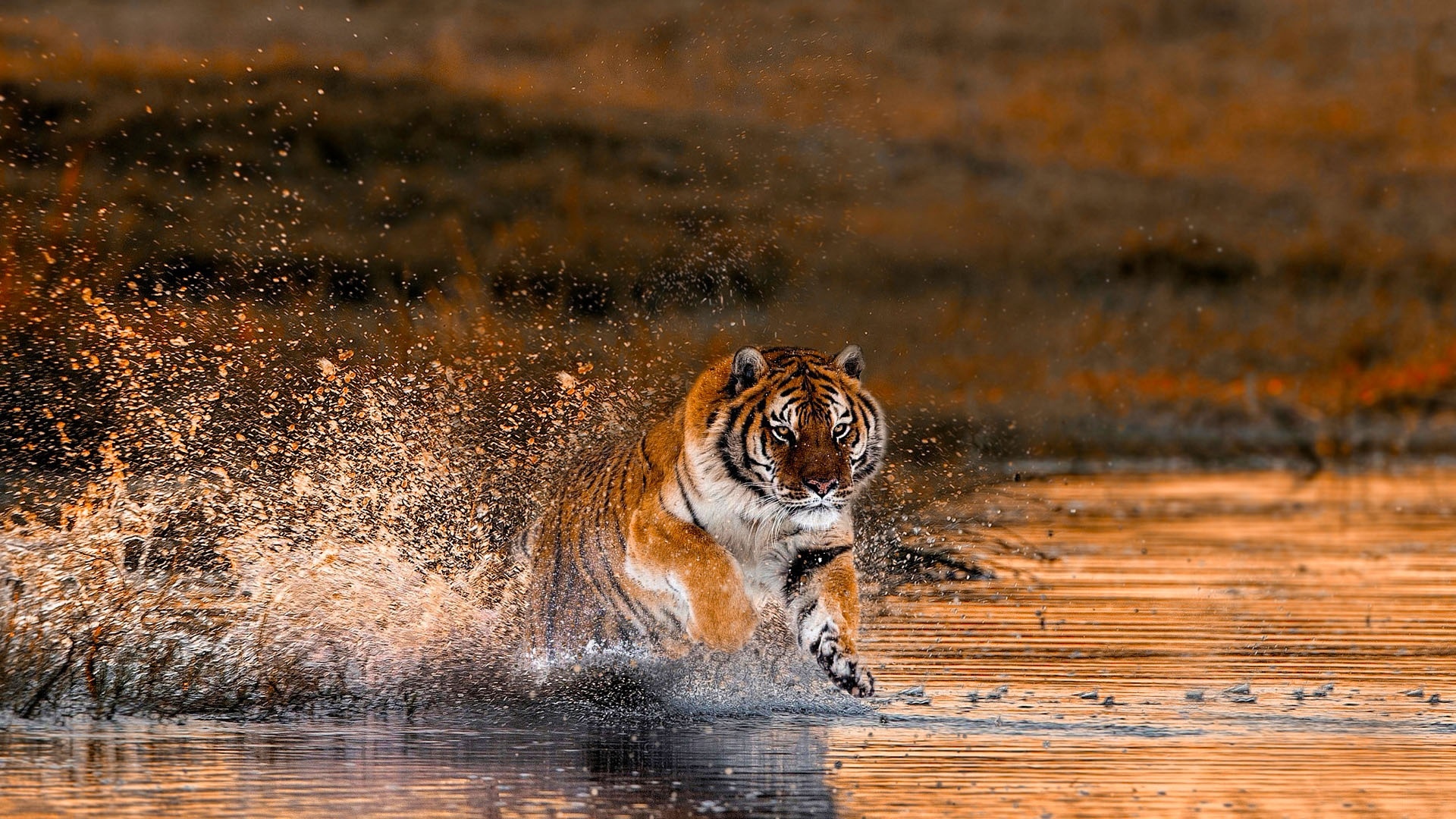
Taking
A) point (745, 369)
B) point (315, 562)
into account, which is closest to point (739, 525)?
point (745, 369)

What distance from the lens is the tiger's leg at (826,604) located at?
8250mm

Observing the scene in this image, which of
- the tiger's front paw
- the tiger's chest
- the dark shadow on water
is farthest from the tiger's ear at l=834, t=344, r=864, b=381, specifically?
the dark shadow on water

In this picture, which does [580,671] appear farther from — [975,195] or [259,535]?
[975,195]

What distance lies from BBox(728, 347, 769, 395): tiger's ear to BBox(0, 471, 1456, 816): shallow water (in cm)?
112

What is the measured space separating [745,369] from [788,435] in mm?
289

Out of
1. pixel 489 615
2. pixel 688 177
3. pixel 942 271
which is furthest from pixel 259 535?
pixel 688 177

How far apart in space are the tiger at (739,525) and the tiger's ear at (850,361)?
0.01 metres

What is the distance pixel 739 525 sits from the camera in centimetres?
831

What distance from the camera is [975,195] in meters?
26.7

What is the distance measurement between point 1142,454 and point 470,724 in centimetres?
1392

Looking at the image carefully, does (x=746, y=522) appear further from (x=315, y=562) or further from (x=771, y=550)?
(x=315, y=562)

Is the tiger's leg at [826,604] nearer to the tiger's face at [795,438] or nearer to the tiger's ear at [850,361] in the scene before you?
the tiger's face at [795,438]

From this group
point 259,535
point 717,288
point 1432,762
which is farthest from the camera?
point 717,288

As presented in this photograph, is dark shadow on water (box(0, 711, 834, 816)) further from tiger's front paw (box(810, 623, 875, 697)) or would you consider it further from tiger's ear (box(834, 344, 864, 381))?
tiger's ear (box(834, 344, 864, 381))
